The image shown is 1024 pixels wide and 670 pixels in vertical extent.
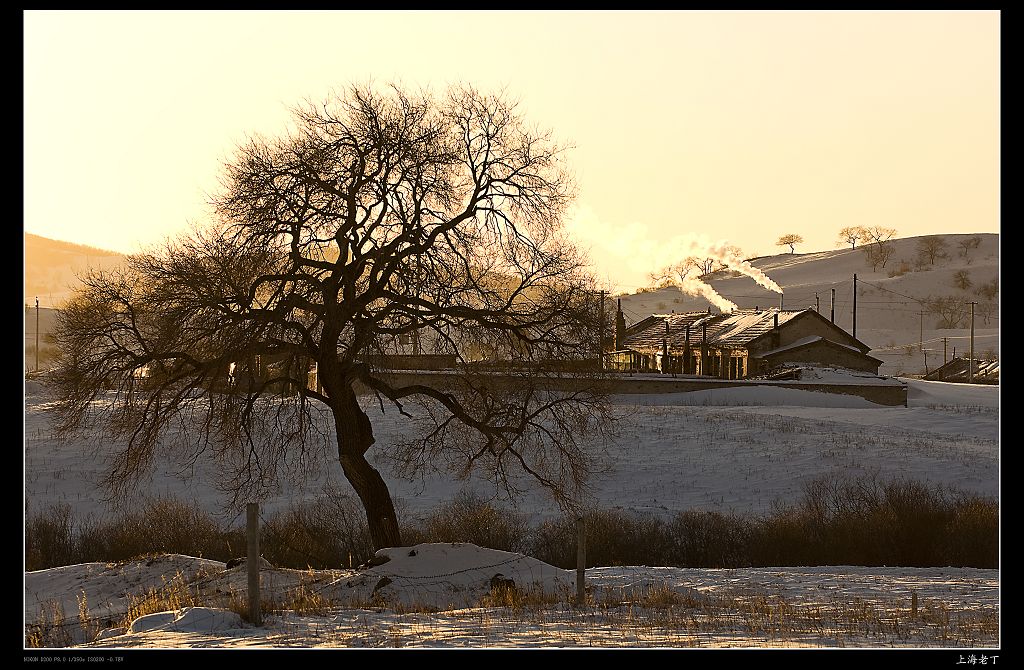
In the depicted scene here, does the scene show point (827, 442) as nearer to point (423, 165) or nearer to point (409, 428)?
point (409, 428)

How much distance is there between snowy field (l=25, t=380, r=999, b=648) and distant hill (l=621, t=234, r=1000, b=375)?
77311 mm

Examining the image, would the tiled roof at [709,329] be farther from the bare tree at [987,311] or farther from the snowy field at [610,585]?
the bare tree at [987,311]

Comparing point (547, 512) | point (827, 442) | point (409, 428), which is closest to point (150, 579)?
point (547, 512)

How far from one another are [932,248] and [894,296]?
95.7 feet

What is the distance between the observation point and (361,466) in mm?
21000

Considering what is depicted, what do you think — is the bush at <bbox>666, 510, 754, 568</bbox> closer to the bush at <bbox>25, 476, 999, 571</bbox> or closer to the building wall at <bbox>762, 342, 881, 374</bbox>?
the bush at <bbox>25, 476, 999, 571</bbox>

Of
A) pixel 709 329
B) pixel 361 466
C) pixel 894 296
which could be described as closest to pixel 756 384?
pixel 709 329

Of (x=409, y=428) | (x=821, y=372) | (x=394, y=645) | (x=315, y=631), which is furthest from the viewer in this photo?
(x=821, y=372)

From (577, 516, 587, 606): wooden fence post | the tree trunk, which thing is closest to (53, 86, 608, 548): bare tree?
the tree trunk

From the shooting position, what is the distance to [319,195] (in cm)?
1989

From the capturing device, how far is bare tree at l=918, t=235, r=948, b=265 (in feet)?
580

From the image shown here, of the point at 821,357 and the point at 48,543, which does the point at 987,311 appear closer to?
the point at 821,357

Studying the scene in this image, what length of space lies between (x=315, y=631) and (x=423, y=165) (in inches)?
393

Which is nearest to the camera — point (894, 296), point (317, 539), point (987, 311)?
point (317, 539)
